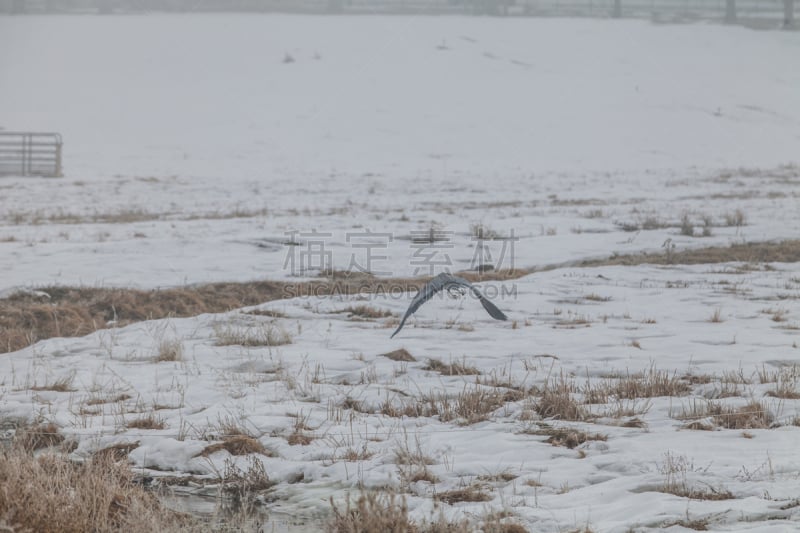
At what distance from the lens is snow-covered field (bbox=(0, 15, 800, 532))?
4.85 m

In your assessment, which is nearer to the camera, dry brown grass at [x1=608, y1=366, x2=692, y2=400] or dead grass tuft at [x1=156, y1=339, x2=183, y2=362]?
dry brown grass at [x1=608, y1=366, x2=692, y2=400]

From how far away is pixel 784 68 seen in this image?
2245 inches

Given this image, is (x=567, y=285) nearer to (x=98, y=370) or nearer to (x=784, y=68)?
(x=98, y=370)

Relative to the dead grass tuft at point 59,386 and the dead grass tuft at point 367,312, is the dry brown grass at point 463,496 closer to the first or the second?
the dead grass tuft at point 59,386

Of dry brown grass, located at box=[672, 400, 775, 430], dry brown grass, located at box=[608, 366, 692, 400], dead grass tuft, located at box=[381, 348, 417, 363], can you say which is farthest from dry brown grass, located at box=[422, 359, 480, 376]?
dry brown grass, located at box=[672, 400, 775, 430]

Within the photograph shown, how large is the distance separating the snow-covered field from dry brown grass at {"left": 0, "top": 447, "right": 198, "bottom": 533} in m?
0.69

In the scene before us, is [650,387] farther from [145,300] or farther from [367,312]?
[145,300]

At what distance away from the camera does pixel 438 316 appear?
980 cm

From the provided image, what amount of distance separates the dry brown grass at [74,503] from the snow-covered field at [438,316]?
689 millimetres

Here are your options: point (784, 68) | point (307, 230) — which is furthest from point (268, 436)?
point (784, 68)

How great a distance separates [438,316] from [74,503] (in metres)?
6.12

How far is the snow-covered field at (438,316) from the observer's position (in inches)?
191

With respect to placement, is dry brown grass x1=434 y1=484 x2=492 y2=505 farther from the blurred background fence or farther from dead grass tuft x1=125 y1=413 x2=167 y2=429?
the blurred background fence

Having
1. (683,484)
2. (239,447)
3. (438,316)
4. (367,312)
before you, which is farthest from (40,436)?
(438,316)
